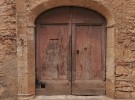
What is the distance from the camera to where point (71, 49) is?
4285 mm

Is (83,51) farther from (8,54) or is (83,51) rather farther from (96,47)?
(8,54)

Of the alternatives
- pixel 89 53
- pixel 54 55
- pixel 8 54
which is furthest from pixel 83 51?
pixel 8 54

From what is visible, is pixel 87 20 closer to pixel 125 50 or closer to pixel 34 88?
pixel 125 50

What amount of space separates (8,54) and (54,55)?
87 centimetres

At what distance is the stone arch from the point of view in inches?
156

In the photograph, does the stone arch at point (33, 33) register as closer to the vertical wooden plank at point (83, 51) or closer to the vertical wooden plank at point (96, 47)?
the vertical wooden plank at point (96, 47)

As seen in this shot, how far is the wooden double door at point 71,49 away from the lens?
427 cm

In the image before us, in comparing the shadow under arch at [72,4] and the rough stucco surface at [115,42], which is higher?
the shadow under arch at [72,4]

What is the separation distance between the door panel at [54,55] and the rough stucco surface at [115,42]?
41 cm

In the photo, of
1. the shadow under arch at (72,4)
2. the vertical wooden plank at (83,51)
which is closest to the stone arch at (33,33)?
the shadow under arch at (72,4)

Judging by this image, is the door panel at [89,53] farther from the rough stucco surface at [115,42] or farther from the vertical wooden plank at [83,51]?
the rough stucco surface at [115,42]

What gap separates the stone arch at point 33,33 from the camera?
3965 millimetres

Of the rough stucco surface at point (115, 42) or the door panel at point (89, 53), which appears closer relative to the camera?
the rough stucco surface at point (115, 42)

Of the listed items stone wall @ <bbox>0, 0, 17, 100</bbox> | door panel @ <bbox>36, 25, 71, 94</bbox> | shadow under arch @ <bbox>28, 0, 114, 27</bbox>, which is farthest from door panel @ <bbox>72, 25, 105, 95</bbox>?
stone wall @ <bbox>0, 0, 17, 100</bbox>
